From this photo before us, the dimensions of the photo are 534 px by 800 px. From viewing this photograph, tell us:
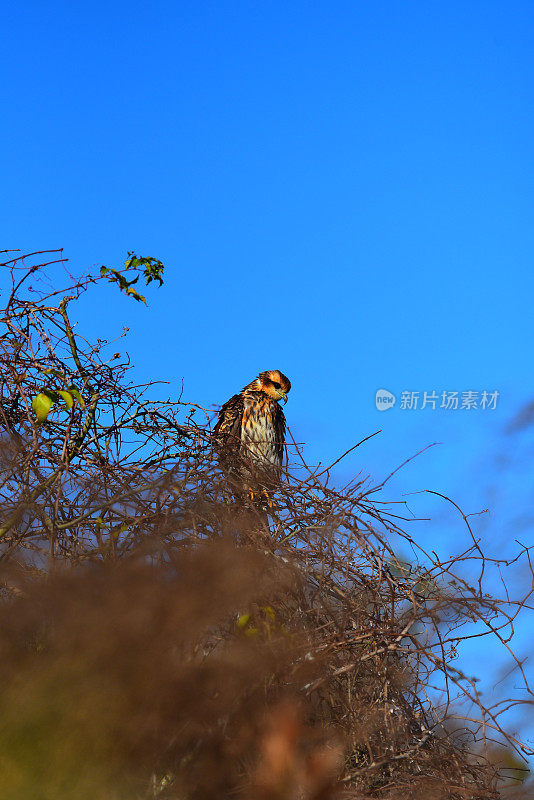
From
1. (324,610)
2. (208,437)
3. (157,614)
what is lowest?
(157,614)

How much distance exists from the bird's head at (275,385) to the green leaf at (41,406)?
3.59 m

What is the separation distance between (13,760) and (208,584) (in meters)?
0.82

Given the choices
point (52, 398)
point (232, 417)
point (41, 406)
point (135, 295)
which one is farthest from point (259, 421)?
point (41, 406)

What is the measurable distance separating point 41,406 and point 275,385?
3.66m

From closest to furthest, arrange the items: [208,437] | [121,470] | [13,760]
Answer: [13,760]
[121,470]
[208,437]

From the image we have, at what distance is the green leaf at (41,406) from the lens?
152 inches

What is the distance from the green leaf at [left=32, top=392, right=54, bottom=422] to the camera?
3854 millimetres

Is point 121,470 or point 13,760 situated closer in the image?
point 13,760

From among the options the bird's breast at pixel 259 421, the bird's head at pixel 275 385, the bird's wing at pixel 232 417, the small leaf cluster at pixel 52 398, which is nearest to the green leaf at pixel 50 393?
the small leaf cluster at pixel 52 398

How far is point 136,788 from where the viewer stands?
2.66m

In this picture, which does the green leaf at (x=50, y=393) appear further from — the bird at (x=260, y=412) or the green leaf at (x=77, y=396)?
the bird at (x=260, y=412)

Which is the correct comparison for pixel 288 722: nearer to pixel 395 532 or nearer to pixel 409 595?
pixel 409 595

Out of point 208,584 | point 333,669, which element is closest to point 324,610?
point 333,669

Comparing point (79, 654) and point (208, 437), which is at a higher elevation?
point (208, 437)
